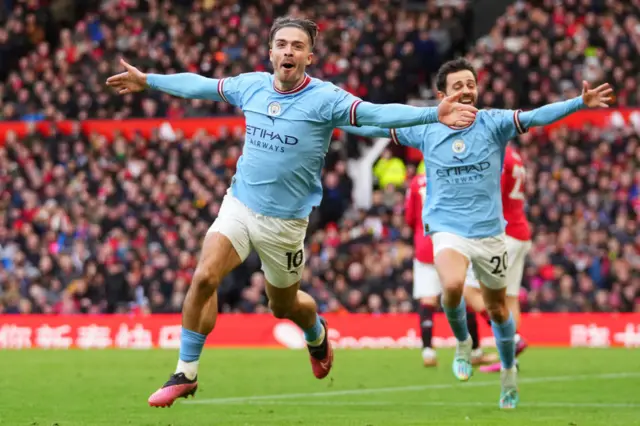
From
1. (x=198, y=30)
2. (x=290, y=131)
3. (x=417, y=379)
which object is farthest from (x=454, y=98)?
(x=198, y=30)

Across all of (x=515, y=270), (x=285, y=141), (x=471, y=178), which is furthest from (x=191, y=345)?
(x=515, y=270)

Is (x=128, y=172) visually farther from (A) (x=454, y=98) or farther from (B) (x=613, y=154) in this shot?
(A) (x=454, y=98)

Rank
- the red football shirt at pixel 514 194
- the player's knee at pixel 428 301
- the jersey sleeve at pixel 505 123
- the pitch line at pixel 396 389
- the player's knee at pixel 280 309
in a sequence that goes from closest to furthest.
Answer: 1. the player's knee at pixel 280 309
2. the jersey sleeve at pixel 505 123
3. the pitch line at pixel 396 389
4. the red football shirt at pixel 514 194
5. the player's knee at pixel 428 301

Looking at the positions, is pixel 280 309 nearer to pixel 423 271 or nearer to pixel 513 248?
pixel 513 248

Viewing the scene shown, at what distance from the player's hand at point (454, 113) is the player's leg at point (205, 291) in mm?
1835

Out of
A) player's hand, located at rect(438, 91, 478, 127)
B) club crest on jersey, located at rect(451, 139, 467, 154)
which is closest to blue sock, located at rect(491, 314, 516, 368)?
club crest on jersey, located at rect(451, 139, 467, 154)

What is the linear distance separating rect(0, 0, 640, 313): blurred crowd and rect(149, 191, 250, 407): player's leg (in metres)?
13.5

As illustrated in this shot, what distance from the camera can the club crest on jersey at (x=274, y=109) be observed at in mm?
9852

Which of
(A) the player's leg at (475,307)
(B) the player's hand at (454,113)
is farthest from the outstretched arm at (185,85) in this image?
(A) the player's leg at (475,307)

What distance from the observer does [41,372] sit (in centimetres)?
1611

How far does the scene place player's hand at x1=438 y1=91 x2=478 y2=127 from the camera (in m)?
8.84

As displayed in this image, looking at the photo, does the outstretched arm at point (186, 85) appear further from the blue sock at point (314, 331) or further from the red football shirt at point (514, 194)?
the red football shirt at point (514, 194)

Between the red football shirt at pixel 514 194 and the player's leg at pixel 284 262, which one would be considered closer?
the player's leg at pixel 284 262

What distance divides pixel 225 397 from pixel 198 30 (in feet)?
59.5
